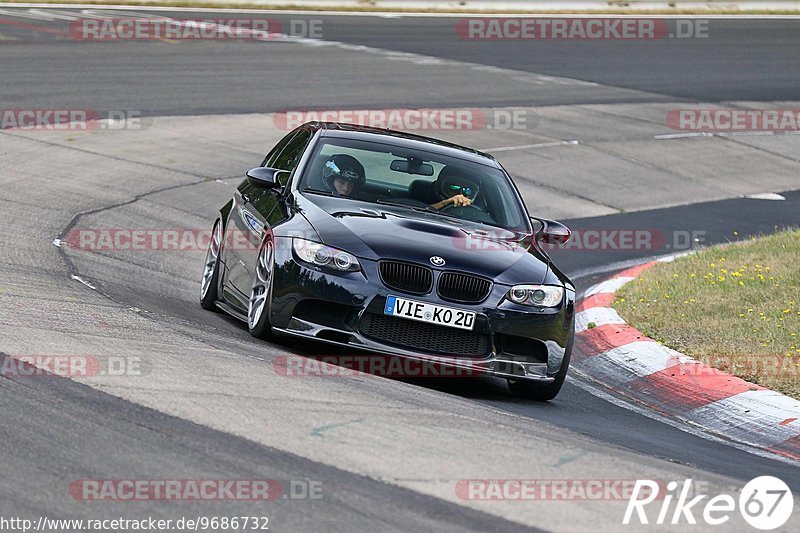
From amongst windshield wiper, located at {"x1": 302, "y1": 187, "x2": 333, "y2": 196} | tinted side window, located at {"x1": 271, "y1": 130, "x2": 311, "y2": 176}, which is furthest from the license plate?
tinted side window, located at {"x1": 271, "y1": 130, "x2": 311, "y2": 176}

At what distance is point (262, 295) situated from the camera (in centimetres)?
830

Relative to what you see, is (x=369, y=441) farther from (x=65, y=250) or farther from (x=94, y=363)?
(x=65, y=250)

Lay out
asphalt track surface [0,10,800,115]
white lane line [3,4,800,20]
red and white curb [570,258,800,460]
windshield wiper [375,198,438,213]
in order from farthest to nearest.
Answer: white lane line [3,4,800,20]
asphalt track surface [0,10,800,115]
windshield wiper [375,198,438,213]
red and white curb [570,258,800,460]

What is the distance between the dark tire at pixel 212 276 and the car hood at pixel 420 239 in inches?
45.8

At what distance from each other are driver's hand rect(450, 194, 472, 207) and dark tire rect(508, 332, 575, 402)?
137 centimetres

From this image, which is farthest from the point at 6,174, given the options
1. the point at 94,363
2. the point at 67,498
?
the point at 67,498

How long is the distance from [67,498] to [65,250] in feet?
20.4

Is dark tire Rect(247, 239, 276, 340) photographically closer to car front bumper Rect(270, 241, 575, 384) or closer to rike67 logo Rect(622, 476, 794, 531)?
car front bumper Rect(270, 241, 575, 384)

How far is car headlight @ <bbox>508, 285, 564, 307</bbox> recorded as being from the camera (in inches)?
317

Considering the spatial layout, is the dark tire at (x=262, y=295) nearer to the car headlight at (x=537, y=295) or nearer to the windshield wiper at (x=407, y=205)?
the windshield wiper at (x=407, y=205)

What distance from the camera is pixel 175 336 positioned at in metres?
7.81

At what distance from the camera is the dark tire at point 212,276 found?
383 inches

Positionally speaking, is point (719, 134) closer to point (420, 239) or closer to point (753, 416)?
point (753, 416)

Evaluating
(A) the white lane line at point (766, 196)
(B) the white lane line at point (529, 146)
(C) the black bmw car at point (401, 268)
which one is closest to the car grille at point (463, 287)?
(C) the black bmw car at point (401, 268)
